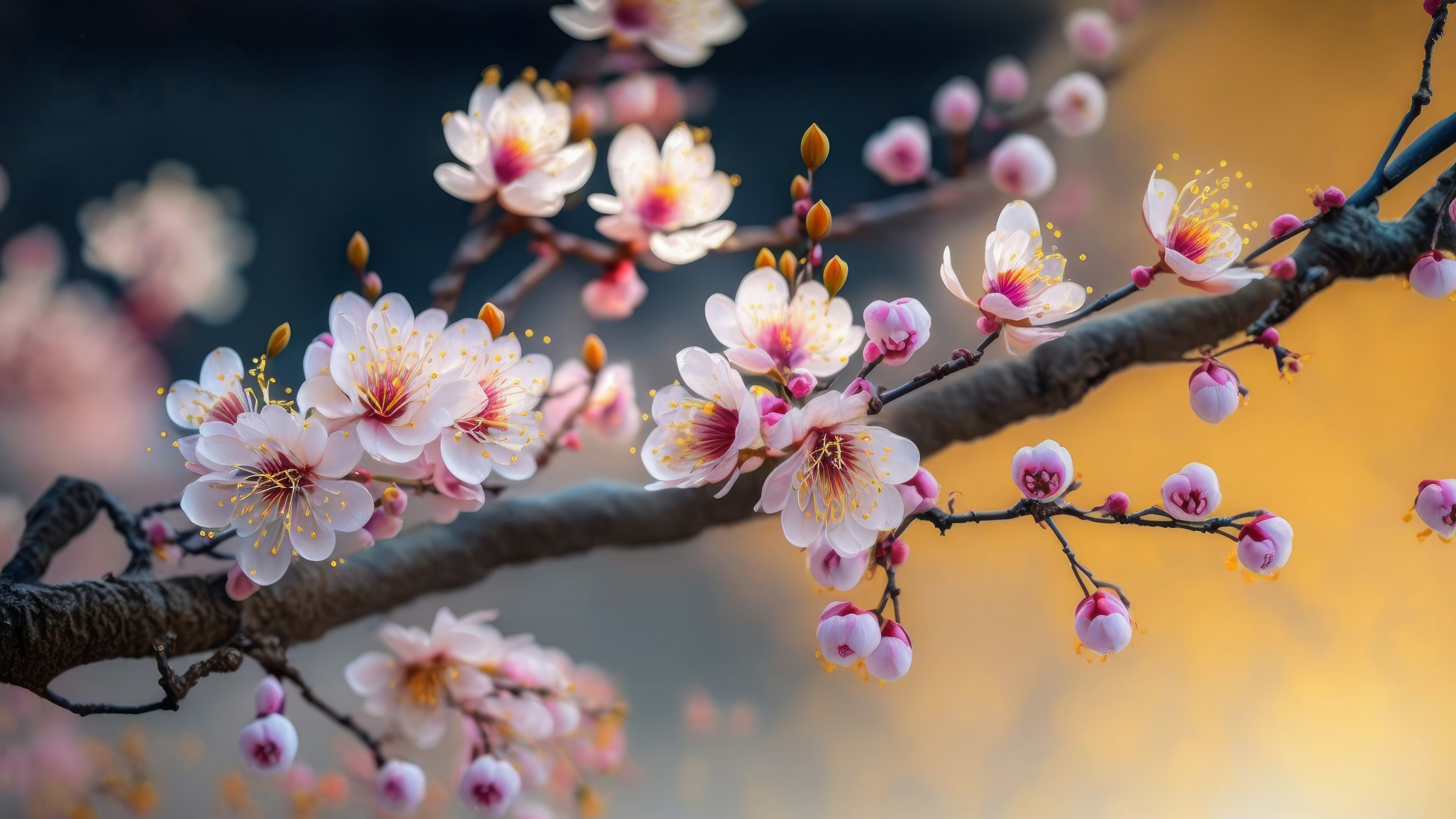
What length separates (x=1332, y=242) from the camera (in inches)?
26.1

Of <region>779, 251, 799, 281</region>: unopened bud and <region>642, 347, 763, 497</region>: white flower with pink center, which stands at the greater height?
<region>779, 251, 799, 281</region>: unopened bud

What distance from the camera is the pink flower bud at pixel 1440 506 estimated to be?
1.90 ft

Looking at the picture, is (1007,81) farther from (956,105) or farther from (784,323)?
(784,323)

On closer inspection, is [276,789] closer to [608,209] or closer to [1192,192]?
[608,209]

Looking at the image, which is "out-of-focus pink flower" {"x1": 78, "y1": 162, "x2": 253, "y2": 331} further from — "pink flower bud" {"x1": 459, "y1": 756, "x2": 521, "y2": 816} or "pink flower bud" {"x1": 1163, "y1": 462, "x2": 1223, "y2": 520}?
"pink flower bud" {"x1": 1163, "y1": 462, "x2": 1223, "y2": 520}

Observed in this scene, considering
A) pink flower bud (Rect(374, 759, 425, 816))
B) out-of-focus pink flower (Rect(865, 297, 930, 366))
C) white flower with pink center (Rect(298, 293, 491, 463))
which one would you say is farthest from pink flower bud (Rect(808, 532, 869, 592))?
pink flower bud (Rect(374, 759, 425, 816))

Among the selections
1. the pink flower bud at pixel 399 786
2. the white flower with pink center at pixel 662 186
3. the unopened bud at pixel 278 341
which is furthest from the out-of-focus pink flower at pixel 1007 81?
the pink flower bud at pixel 399 786

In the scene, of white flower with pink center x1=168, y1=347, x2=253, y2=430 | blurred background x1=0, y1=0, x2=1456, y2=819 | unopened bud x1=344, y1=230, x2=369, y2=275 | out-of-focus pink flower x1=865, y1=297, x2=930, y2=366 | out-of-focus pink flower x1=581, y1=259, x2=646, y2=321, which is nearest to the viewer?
out-of-focus pink flower x1=865, y1=297, x2=930, y2=366

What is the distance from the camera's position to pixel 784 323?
532 mm

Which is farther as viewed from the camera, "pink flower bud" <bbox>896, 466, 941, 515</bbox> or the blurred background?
the blurred background

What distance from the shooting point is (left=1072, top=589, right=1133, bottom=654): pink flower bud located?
484mm

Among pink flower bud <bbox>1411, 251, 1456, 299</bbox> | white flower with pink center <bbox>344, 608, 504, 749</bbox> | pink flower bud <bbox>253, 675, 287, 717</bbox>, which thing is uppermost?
pink flower bud <bbox>1411, 251, 1456, 299</bbox>

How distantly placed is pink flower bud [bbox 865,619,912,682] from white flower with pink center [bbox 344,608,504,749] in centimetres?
42

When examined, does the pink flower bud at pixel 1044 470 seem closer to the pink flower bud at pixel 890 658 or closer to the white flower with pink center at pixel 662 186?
the pink flower bud at pixel 890 658
